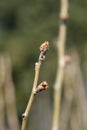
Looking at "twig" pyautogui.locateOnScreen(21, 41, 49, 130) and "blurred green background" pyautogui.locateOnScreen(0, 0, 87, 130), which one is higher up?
"blurred green background" pyautogui.locateOnScreen(0, 0, 87, 130)

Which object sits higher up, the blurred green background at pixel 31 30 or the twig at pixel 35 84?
the blurred green background at pixel 31 30

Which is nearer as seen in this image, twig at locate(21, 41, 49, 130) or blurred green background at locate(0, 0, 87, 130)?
twig at locate(21, 41, 49, 130)

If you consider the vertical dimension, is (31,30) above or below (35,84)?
above

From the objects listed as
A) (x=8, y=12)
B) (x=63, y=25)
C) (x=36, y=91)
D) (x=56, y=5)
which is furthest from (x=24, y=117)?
(x=8, y=12)

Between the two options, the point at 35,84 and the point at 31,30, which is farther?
the point at 31,30

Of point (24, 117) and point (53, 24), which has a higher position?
point (53, 24)

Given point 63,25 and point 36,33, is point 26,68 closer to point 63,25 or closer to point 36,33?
point 36,33

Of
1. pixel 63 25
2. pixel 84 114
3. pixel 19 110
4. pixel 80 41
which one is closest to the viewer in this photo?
pixel 63 25

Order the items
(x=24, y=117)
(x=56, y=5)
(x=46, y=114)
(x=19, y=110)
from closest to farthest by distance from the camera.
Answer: (x=24, y=117) < (x=46, y=114) < (x=19, y=110) < (x=56, y=5)
